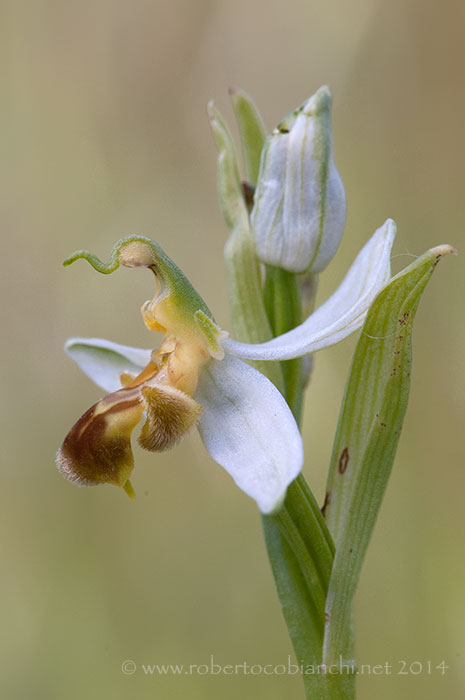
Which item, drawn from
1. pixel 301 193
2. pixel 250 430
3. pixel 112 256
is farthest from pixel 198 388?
pixel 301 193

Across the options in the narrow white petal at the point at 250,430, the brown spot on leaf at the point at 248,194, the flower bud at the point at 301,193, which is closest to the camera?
the narrow white petal at the point at 250,430

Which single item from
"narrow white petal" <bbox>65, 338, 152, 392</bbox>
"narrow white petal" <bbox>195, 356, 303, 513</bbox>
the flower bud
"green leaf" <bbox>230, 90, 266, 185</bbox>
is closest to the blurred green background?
"green leaf" <bbox>230, 90, 266, 185</bbox>

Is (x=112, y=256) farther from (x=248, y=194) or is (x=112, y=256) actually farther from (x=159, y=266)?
(x=248, y=194)

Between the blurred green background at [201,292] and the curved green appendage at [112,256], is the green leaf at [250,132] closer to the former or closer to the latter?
the curved green appendage at [112,256]

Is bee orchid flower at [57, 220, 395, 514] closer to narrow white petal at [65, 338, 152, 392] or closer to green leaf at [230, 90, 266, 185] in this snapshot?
narrow white petal at [65, 338, 152, 392]

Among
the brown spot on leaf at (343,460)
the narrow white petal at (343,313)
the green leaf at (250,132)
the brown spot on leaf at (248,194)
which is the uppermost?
the green leaf at (250,132)

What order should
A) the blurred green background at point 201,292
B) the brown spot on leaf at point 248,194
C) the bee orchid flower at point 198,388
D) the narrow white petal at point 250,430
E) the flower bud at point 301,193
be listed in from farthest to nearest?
1. the blurred green background at point 201,292
2. the brown spot on leaf at point 248,194
3. the flower bud at point 301,193
4. the bee orchid flower at point 198,388
5. the narrow white petal at point 250,430

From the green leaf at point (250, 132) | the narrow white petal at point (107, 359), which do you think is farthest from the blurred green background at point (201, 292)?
the narrow white petal at point (107, 359)
